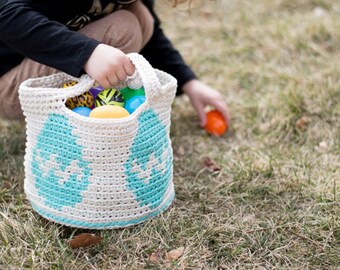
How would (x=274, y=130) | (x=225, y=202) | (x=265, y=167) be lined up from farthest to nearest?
(x=274, y=130), (x=265, y=167), (x=225, y=202)

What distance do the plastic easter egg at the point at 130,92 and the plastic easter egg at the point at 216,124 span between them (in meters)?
0.63

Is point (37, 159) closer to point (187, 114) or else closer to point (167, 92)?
point (167, 92)

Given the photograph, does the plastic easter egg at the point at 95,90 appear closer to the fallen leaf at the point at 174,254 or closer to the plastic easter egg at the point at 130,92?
the plastic easter egg at the point at 130,92

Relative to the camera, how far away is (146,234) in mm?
1531

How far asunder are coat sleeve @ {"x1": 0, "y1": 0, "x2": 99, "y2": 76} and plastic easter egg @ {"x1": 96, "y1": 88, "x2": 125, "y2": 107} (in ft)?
0.29

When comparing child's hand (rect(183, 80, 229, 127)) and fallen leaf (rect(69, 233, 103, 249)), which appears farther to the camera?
child's hand (rect(183, 80, 229, 127))

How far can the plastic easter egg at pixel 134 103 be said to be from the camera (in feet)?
5.11

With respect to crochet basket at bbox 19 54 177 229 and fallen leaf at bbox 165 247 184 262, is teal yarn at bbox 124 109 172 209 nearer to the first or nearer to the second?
crochet basket at bbox 19 54 177 229

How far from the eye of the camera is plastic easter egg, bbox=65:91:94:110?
157 cm

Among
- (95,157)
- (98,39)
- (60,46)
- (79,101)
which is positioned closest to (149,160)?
(95,157)

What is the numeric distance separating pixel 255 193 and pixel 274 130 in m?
0.46

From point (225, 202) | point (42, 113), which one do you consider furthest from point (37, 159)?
point (225, 202)

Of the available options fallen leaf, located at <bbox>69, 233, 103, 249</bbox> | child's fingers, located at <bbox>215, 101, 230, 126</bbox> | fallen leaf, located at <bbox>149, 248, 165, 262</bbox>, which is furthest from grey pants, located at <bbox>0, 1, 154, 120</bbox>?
fallen leaf, located at <bbox>149, 248, 165, 262</bbox>

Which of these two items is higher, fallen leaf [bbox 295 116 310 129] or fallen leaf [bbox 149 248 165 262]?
fallen leaf [bbox 149 248 165 262]
